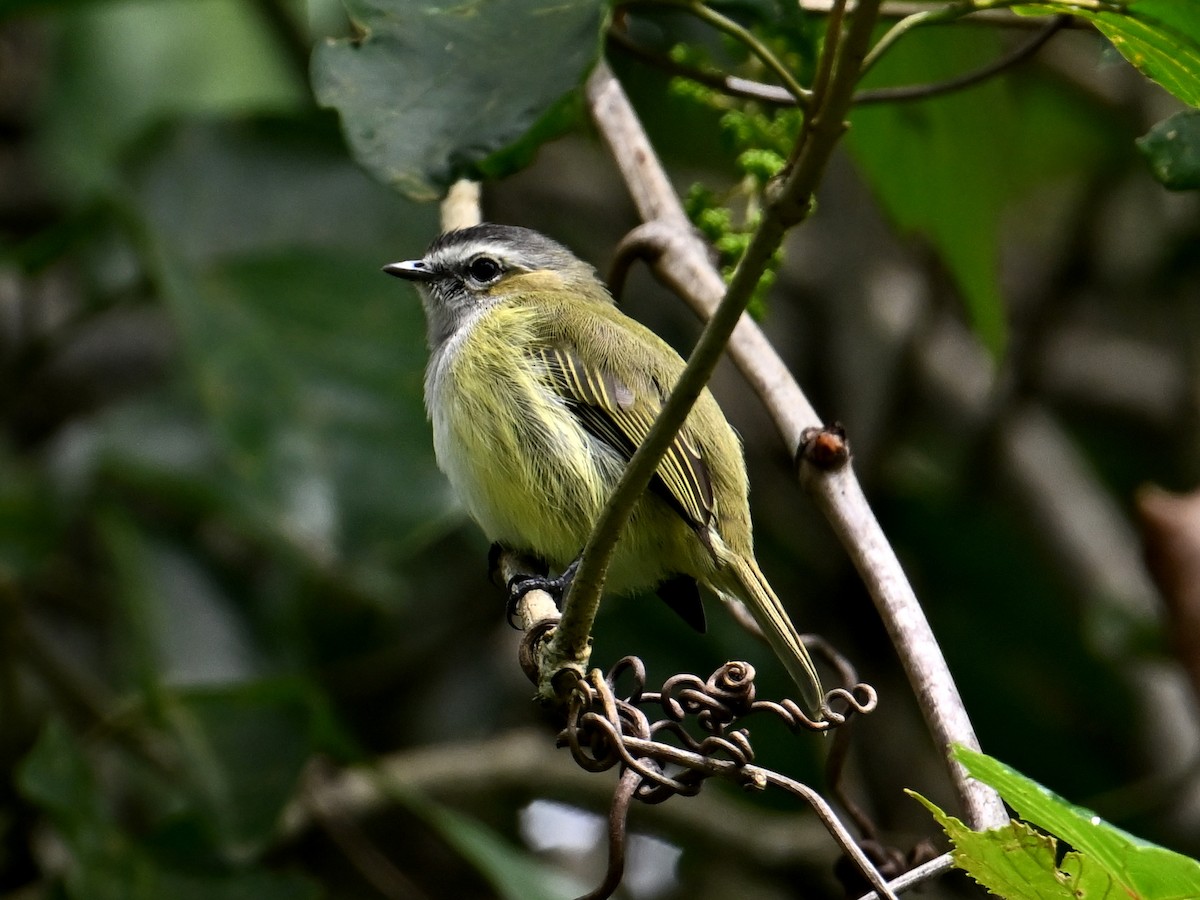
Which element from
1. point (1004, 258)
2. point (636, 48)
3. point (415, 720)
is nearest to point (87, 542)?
point (415, 720)

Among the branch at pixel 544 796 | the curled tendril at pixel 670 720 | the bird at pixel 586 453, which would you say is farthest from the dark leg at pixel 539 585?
the branch at pixel 544 796

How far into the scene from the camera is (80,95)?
511 cm

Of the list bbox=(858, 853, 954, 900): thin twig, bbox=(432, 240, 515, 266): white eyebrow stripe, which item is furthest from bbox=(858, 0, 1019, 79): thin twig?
bbox=(432, 240, 515, 266): white eyebrow stripe

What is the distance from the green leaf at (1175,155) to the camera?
2.21 m

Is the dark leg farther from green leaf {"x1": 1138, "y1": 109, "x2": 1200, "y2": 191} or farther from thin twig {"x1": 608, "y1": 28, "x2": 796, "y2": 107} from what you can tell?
green leaf {"x1": 1138, "y1": 109, "x2": 1200, "y2": 191}

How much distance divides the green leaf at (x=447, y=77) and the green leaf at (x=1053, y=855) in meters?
0.86

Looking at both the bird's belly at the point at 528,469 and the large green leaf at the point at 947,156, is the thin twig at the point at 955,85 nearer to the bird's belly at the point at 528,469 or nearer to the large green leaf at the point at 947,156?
the large green leaf at the point at 947,156

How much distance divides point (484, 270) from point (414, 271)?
0.61 feet

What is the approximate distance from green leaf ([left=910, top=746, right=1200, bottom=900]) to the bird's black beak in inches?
98.8

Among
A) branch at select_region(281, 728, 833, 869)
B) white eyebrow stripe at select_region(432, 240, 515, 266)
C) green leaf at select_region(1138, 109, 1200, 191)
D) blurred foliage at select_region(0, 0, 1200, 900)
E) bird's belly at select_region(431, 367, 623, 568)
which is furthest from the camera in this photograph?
branch at select_region(281, 728, 833, 869)

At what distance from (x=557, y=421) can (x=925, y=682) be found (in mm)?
1427

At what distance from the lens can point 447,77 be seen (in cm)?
187

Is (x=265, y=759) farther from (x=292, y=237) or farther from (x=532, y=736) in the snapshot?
(x=292, y=237)

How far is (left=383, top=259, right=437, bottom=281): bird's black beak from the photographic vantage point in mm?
3900
